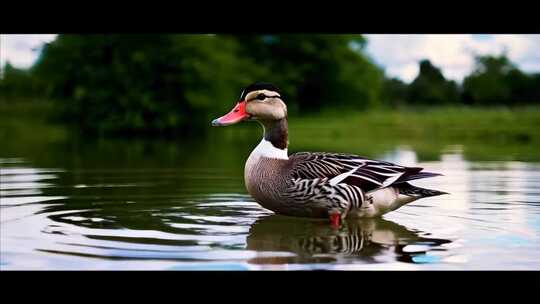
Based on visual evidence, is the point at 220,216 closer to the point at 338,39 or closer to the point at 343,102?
the point at 343,102

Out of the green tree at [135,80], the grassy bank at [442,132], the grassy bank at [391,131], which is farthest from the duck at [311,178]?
the green tree at [135,80]

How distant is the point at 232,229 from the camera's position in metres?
6.35

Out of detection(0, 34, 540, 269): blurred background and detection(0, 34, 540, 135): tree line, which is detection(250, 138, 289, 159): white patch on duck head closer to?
detection(0, 34, 540, 269): blurred background

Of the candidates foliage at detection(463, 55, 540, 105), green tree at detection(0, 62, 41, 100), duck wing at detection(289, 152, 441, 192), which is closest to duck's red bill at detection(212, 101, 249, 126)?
duck wing at detection(289, 152, 441, 192)

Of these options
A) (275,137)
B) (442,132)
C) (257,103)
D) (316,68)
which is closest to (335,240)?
(275,137)

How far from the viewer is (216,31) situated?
210 inches

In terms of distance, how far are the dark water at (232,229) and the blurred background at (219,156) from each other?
0.02 metres

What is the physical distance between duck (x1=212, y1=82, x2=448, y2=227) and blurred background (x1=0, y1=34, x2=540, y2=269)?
234mm

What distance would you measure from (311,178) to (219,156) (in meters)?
10.0

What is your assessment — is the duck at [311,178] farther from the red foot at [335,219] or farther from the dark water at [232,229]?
the dark water at [232,229]

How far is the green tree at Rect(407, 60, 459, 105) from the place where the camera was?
17031 mm

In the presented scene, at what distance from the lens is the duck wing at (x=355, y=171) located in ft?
21.7

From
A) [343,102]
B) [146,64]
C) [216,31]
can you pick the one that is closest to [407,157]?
[216,31]

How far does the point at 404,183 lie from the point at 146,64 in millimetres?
25076
